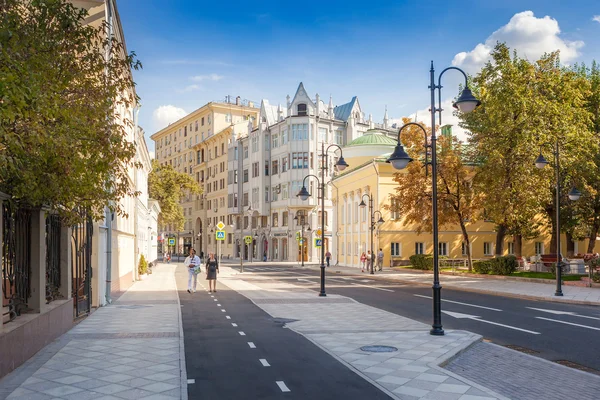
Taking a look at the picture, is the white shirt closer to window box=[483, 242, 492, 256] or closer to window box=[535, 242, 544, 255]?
window box=[483, 242, 492, 256]

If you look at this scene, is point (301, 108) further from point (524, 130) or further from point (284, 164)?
point (524, 130)

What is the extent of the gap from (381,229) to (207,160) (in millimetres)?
50725

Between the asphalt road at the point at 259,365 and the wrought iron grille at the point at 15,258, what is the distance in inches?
125

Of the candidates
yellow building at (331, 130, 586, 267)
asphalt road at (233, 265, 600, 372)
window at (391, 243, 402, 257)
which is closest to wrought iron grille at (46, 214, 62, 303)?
asphalt road at (233, 265, 600, 372)

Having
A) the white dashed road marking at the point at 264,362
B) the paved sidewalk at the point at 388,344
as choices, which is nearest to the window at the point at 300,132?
the paved sidewalk at the point at 388,344

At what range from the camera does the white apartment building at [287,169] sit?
229ft

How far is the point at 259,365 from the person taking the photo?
983cm

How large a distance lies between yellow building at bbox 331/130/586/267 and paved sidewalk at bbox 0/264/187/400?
3427cm

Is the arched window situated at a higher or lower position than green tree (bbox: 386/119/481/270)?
higher

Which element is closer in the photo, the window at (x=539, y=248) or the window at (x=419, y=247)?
the window at (x=419, y=247)

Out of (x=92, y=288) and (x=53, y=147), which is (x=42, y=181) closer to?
(x=53, y=147)

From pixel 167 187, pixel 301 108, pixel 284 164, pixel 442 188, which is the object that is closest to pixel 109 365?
pixel 442 188

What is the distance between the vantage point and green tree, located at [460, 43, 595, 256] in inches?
1289

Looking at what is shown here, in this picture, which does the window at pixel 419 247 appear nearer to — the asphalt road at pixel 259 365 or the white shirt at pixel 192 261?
the white shirt at pixel 192 261
